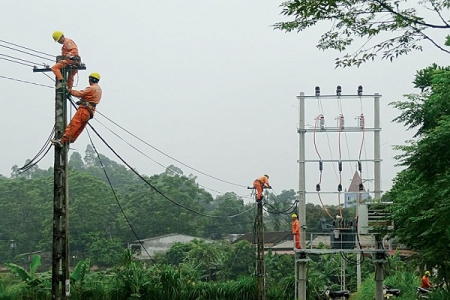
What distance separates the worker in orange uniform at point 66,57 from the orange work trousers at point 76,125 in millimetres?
525

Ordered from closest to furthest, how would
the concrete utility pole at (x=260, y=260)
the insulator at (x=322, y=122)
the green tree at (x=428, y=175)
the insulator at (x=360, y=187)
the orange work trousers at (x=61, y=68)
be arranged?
the green tree at (x=428, y=175) → the orange work trousers at (x=61, y=68) → the insulator at (x=360, y=187) → the insulator at (x=322, y=122) → the concrete utility pole at (x=260, y=260)

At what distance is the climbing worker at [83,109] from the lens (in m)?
13.0

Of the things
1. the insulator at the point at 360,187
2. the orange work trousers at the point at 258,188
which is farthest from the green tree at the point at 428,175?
the orange work trousers at the point at 258,188

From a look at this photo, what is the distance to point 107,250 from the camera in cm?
4516

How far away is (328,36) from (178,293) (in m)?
17.4

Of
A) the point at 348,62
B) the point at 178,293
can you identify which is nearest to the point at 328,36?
the point at 348,62

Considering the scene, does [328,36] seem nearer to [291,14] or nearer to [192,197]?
[291,14]

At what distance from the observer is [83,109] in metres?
13.3

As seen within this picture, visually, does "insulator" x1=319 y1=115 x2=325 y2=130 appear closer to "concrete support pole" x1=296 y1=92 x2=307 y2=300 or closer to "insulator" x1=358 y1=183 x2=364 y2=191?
"concrete support pole" x1=296 y1=92 x2=307 y2=300

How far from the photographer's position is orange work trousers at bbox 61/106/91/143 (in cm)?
1294

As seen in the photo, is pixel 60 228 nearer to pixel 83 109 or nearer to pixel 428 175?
pixel 83 109

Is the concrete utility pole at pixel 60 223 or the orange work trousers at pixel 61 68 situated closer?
the concrete utility pole at pixel 60 223

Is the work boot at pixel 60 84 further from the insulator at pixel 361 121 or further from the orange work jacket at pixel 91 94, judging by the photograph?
the insulator at pixel 361 121

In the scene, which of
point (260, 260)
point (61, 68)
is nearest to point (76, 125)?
point (61, 68)
